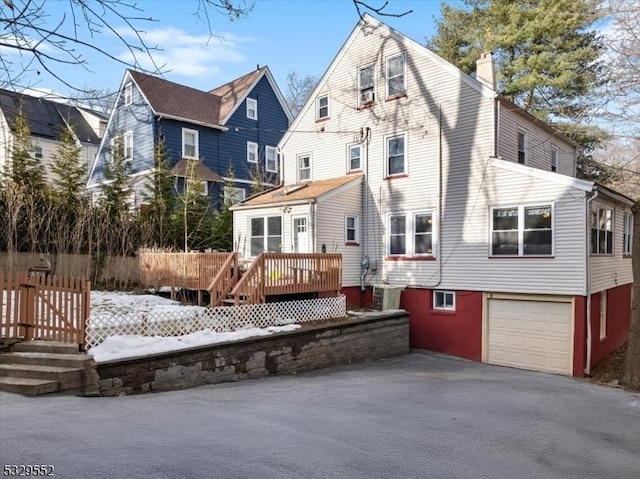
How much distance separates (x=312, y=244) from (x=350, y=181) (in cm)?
291

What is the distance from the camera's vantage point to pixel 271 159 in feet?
89.5

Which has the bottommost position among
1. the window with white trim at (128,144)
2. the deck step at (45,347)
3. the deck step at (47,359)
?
the deck step at (47,359)

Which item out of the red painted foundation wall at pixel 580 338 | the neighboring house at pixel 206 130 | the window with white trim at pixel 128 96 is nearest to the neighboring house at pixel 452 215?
the red painted foundation wall at pixel 580 338

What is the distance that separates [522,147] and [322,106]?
7749 mm

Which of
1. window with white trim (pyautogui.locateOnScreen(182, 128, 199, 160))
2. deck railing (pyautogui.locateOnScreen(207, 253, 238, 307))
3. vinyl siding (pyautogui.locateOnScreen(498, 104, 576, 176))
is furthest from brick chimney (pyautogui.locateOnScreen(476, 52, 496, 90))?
window with white trim (pyautogui.locateOnScreen(182, 128, 199, 160))

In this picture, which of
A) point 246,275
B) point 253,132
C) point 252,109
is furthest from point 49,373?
point 252,109

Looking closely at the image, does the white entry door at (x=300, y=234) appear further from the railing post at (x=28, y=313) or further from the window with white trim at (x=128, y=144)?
the window with white trim at (x=128, y=144)

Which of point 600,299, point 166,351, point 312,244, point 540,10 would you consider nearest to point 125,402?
point 166,351

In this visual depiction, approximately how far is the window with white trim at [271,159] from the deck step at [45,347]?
2073 cm

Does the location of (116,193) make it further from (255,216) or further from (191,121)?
(255,216)

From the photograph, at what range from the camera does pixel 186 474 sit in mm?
3479

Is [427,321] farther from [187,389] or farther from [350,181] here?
[187,389]

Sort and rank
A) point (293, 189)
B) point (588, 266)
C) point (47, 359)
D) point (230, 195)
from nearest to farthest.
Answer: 1. point (47, 359)
2. point (588, 266)
3. point (293, 189)
4. point (230, 195)

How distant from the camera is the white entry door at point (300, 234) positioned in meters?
14.9
